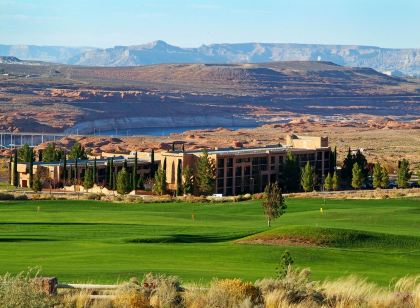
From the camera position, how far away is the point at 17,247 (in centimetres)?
2902

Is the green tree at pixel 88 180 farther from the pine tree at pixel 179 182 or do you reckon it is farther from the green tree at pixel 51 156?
the green tree at pixel 51 156

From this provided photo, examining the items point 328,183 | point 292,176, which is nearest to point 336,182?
point 328,183

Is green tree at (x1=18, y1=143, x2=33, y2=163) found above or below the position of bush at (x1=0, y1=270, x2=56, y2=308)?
below

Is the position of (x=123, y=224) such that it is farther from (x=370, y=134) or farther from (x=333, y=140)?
(x=370, y=134)

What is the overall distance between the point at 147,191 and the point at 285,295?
56262mm

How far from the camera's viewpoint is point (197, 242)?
33.0 m

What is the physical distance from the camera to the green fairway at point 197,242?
920 inches

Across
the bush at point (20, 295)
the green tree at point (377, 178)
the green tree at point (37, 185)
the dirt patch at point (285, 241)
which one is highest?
the bush at point (20, 295)

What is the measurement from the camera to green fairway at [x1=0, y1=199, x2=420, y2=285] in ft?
76.7

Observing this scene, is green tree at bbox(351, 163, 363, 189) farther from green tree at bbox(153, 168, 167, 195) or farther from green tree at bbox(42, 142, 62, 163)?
green tree at bbox(42, 142, 62, 163)

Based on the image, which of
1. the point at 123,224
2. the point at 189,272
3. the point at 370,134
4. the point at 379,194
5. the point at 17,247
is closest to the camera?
the point at 189,272

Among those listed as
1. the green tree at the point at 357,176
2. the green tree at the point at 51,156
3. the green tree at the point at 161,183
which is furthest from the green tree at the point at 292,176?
the green tree at the point at 51,156

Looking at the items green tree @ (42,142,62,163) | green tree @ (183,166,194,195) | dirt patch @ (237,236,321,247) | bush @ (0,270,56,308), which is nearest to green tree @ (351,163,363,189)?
green tree @ (183,166,194,195)

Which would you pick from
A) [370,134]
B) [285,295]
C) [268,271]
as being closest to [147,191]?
[268,271]
